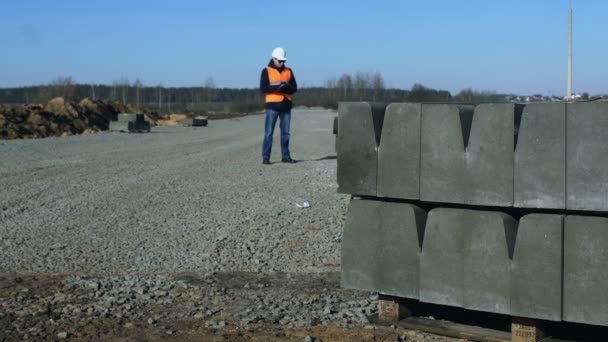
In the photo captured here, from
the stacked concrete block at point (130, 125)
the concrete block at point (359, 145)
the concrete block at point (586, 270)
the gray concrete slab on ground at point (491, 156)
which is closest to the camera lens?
the concrete block at point (586, 270)

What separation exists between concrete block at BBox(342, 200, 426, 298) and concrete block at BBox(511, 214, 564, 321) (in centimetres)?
61

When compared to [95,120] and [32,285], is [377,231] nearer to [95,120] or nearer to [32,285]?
[32,285]

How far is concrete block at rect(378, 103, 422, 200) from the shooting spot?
4715 mm

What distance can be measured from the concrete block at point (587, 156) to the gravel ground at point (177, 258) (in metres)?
1.20

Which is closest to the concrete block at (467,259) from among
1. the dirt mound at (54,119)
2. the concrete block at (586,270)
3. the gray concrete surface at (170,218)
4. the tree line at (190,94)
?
the concrete block at (586,270)

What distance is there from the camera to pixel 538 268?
14.1 ft

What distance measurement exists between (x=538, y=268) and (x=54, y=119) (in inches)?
1371

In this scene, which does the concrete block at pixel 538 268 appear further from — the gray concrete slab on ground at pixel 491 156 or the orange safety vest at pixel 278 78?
the orange safety vest at pixel 278 78

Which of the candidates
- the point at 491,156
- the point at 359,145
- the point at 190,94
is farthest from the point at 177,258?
the point at 190,94

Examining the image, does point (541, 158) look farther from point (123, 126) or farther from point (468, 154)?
point (123, 126)

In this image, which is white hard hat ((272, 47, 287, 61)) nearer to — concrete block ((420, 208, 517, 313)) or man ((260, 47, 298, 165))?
man ((260, 47, 298, 165))

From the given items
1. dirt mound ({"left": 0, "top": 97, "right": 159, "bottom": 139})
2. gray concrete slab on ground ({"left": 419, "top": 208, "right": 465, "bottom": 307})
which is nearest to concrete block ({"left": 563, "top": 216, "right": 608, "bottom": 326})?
gray concrete slab on ground ({"left": 419, "top": 208, "right": 465, "bottom": 307})

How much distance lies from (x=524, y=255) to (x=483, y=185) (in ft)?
1.43

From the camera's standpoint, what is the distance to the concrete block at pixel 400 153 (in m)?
4.71
